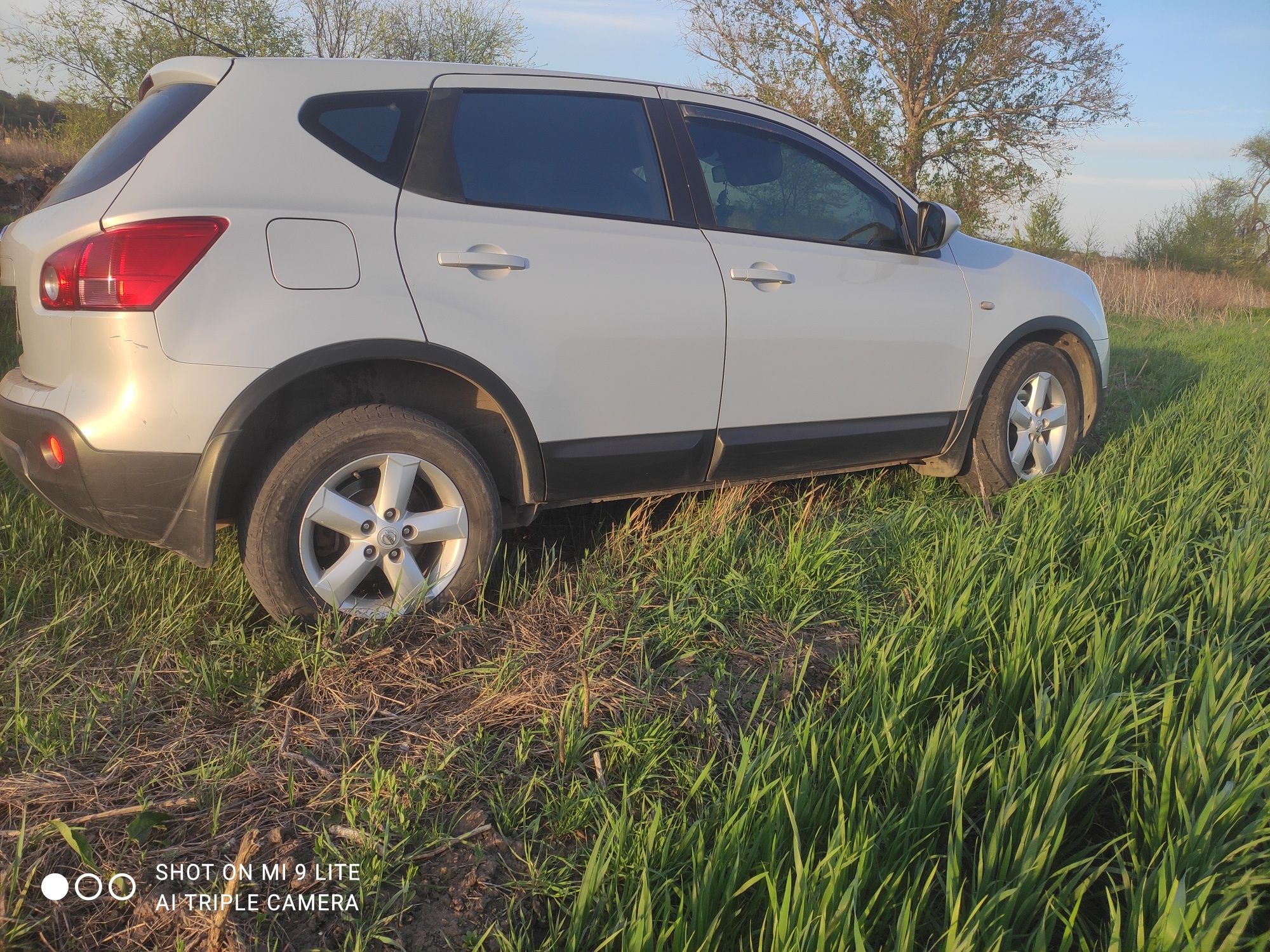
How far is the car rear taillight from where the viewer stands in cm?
243

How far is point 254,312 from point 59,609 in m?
1.17

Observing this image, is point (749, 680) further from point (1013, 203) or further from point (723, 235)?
point (1013, 203)

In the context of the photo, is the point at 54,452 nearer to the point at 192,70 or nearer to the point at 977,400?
the point at 192,70

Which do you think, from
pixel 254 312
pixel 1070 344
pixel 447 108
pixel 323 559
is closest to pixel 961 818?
pixel 323 559

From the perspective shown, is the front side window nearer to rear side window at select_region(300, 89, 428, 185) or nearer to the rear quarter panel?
rear side window at select_region(300, 89, 428, 185)

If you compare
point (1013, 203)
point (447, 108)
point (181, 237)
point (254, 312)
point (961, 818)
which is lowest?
point (961, 818)

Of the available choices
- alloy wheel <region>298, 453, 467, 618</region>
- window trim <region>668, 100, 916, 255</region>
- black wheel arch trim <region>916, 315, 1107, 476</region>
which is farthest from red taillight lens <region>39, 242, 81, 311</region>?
black wheel arch trim <region>916, 315, 1107, 476</region>

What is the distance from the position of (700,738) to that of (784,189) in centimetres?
245

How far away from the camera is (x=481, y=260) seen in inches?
112

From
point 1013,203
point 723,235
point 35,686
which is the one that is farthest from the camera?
point 1013,203

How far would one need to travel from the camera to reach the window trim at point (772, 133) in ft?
11.2

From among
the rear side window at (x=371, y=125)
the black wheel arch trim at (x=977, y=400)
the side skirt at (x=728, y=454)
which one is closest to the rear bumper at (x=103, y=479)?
the rear side window at (x=371, y=125)

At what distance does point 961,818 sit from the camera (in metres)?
1.70

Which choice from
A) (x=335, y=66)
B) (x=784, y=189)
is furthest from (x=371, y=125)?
(x=784, y=189)
